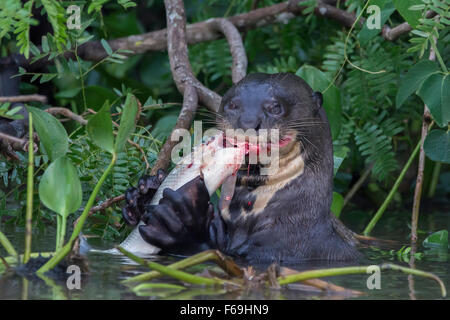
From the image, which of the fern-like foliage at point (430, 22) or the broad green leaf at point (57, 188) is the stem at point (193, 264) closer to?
the broad green leaf at point (57, 188)

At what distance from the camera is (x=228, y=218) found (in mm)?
2555

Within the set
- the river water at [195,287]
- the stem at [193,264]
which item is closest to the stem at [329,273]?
the river water at [195,287]

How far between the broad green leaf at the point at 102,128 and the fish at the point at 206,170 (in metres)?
0.40

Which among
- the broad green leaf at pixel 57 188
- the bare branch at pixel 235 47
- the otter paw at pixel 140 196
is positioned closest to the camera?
the broad green leaf at pixel 57 188

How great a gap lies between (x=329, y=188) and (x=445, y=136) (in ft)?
2.07

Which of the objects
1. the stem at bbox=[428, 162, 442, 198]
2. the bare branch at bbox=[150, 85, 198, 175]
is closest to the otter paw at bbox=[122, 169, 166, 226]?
the bare branch at bbox=[150, 85, 198, 175]

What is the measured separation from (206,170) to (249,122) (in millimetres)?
214

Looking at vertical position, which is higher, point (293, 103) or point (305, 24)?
point (305, 24)

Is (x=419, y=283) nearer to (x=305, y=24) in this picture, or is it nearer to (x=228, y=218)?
(x=228, y=218)

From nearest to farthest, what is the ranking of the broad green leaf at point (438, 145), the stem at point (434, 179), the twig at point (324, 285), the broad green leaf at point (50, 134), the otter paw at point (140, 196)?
the twig at point (324, 285), the broad green leaf at point (50, 134), the otter paw at point (140, 196), the broad green leaf at point (438, 145), the stem at point (434, 179)

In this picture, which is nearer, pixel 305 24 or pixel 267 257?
pixel 267 257

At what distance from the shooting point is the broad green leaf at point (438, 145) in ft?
9.36
